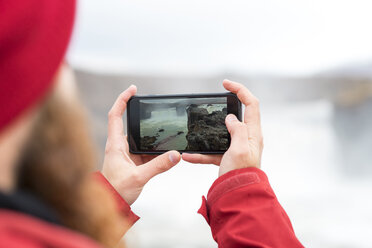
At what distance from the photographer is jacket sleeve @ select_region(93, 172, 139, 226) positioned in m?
0.51

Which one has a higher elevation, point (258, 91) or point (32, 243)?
point (258, 91)

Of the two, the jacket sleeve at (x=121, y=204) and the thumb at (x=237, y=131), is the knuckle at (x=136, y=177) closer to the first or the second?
the jacket sleeve at (x=121, y=204)

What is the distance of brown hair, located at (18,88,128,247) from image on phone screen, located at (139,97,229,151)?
35 cm

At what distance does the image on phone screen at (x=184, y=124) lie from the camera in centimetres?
60

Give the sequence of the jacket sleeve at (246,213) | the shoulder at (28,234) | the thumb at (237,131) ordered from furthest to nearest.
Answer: the thumb at (237,131), the jacket sleeve at (246,213), the shoulder at (28,234)

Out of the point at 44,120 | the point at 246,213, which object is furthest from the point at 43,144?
the point at 246,213

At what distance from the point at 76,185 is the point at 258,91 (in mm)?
3222

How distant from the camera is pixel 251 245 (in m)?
0.40

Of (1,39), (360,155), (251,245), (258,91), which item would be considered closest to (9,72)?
(1,39)

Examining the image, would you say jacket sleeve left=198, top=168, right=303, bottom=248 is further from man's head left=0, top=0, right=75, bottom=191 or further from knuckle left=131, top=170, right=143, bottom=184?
man's head left=0, top=0, right=75, bottom=191

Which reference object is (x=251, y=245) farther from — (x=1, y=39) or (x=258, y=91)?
(x=258, y=91)

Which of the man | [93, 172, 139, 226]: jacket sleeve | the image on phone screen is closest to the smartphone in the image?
the image on phone screen

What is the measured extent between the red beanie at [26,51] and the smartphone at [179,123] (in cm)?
40

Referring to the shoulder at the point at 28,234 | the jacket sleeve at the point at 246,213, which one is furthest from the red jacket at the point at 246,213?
the shoulder at the point at 28,234
